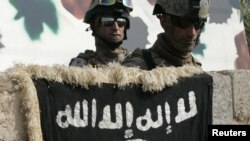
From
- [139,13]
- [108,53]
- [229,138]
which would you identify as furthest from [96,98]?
[139,13]

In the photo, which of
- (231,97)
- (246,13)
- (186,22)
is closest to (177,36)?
(186,22)

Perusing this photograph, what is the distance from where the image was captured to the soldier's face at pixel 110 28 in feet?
14.1

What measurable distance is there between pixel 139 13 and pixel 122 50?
1939 mm

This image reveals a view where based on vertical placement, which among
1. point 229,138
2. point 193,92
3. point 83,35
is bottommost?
point 229,138

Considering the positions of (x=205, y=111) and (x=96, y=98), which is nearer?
(x=96, y=98)

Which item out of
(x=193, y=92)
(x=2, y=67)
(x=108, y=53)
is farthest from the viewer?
(x=2, y=67)

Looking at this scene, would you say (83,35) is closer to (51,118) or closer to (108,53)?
(108,53)

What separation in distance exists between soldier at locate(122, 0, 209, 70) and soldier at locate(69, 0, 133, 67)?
0.64 meters

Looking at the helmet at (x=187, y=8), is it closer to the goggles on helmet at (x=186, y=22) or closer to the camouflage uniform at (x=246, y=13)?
the goggles on helmet at (x=186, y=22)

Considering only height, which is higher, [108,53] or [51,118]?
[108,53]

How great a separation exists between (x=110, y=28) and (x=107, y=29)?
0.02 metres

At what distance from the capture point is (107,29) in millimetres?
4312

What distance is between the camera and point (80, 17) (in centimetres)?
593

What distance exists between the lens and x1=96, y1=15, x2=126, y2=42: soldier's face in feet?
14.1
